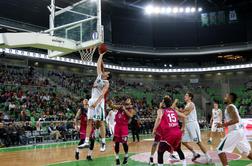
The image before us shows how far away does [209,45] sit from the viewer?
4041 cm

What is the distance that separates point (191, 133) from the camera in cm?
918

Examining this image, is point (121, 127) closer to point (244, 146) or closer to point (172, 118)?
point (172, 118)

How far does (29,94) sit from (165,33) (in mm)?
22947

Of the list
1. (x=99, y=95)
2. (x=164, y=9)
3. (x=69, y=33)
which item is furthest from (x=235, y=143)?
(x=164, y=9)

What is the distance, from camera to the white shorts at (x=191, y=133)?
9.11m

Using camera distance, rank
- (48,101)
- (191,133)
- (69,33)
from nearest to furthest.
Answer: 1. (191,133)
2. (69,33)
3. (48,101)

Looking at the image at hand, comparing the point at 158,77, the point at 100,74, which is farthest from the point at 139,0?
the point at 100,74

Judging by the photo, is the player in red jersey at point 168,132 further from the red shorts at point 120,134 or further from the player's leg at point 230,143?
the red shorts at point 120,134

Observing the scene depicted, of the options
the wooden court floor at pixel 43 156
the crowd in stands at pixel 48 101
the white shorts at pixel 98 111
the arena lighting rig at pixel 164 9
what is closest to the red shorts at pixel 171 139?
the white shorts at pixel 98 111

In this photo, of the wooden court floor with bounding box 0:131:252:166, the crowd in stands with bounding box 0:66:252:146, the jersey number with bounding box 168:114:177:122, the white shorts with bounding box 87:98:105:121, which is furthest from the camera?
the crowd in stands with bounding box 0:66:252:146

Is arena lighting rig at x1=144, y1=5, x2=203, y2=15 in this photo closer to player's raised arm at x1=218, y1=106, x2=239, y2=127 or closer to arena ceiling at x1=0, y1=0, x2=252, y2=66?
arena ceiling at x1=0, y1=0, x2=252, y2=66

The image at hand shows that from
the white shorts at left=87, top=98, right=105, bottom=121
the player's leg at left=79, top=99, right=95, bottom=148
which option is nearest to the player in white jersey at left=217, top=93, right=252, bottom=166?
the white shorts at left=87, top=98, right=105, bottom=121

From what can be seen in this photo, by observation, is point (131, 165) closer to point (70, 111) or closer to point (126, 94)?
point (70, 111)

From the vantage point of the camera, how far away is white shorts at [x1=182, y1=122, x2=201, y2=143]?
29.9ft
